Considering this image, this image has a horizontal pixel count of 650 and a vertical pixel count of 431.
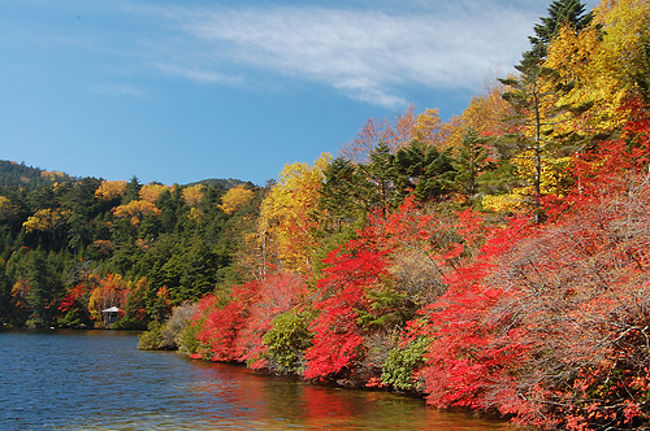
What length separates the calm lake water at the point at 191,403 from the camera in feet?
45.1

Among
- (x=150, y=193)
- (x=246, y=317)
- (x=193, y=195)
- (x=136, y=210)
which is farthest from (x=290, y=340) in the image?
(x=150, y=193)

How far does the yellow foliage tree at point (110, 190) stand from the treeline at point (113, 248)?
271mm

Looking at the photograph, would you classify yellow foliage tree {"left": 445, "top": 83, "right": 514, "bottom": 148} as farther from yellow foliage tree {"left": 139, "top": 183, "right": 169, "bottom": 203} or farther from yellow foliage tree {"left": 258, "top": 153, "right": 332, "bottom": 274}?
yellow foliage tree {"left": 139, "top": 183, "right": 169, "bottom": 203}

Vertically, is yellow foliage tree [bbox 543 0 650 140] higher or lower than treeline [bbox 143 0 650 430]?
higher

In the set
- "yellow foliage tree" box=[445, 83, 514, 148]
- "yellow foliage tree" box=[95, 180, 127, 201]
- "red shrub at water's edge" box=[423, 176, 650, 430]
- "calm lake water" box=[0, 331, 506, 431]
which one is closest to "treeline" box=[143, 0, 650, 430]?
"red shrub at water's edge" box=[423, 176, 650, 430]

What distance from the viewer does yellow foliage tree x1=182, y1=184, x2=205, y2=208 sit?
420 feet

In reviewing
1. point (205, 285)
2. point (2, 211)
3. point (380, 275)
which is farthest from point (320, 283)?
point (2, 211)

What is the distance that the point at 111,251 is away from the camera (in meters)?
109

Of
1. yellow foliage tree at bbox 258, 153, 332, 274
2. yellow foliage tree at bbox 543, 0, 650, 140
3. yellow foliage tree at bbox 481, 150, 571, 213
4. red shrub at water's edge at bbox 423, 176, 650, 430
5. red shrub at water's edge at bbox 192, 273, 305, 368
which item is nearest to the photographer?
red shrub at water's edge at bbox 423, 176, 650, 430

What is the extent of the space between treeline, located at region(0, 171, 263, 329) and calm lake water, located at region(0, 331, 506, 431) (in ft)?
55.7

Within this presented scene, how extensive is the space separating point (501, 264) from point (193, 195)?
124741 millimetres

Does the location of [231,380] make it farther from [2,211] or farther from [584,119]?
[2,211]

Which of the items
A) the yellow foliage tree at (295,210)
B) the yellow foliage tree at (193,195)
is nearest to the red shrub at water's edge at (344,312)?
the yellow foliage tree at (295,210)

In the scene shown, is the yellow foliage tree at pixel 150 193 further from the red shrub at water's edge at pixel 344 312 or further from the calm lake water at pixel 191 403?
the red shrub at water's edge at pixel 344 312
